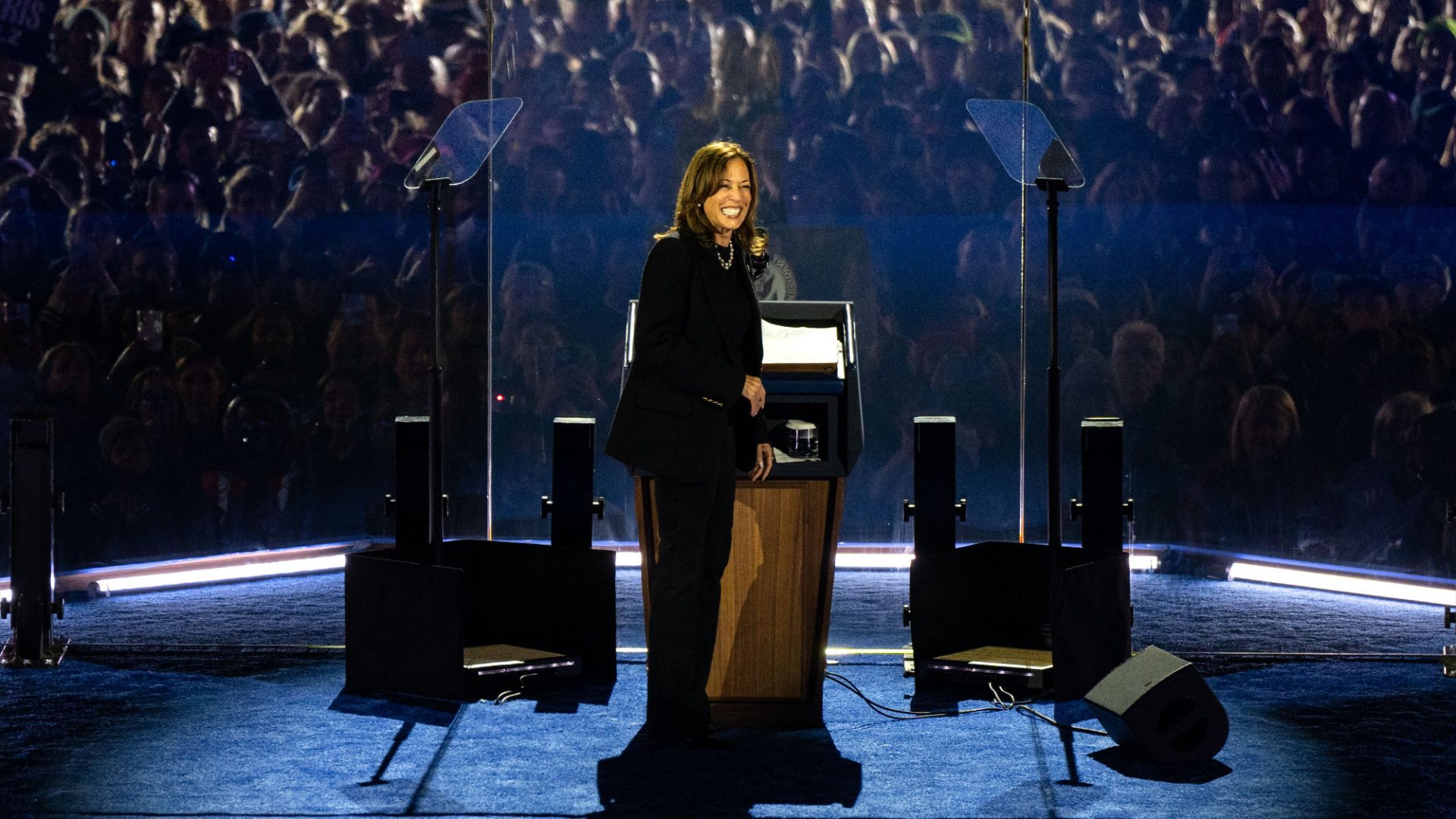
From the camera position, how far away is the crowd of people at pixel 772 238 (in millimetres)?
5641

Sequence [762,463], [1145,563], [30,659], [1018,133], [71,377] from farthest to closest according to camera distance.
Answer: [1145,563] → [71,377] → [1018,133] → [30,659] → [762,463]

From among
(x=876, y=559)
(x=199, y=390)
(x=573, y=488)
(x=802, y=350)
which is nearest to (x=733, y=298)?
(x=802, y=350)

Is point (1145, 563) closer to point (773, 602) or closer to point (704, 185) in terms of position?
point (773, 602)

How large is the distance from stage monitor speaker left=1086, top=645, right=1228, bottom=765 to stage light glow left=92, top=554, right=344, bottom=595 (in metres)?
3.79

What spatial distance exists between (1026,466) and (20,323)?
404 centimetres

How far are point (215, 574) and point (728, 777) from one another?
3.51m

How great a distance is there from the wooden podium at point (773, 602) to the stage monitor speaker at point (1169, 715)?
0.78 m

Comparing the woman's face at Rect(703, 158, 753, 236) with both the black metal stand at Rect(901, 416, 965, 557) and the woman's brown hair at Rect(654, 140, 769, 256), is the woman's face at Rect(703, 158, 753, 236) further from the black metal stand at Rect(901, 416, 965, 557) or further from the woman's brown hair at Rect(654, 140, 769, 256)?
the black metal stand at Rect(901, 416, 965, 557)

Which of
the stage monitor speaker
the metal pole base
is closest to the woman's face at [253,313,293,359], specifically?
the metal pole base

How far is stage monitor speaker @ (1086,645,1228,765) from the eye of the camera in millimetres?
3424

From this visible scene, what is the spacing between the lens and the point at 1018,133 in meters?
4.61

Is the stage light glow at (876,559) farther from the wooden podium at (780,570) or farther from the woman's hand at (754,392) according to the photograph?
the woman's hand at (754,392)

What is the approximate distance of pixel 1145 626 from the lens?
Result: 5199 mm

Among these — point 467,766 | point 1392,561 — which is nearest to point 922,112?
point 1392,561
